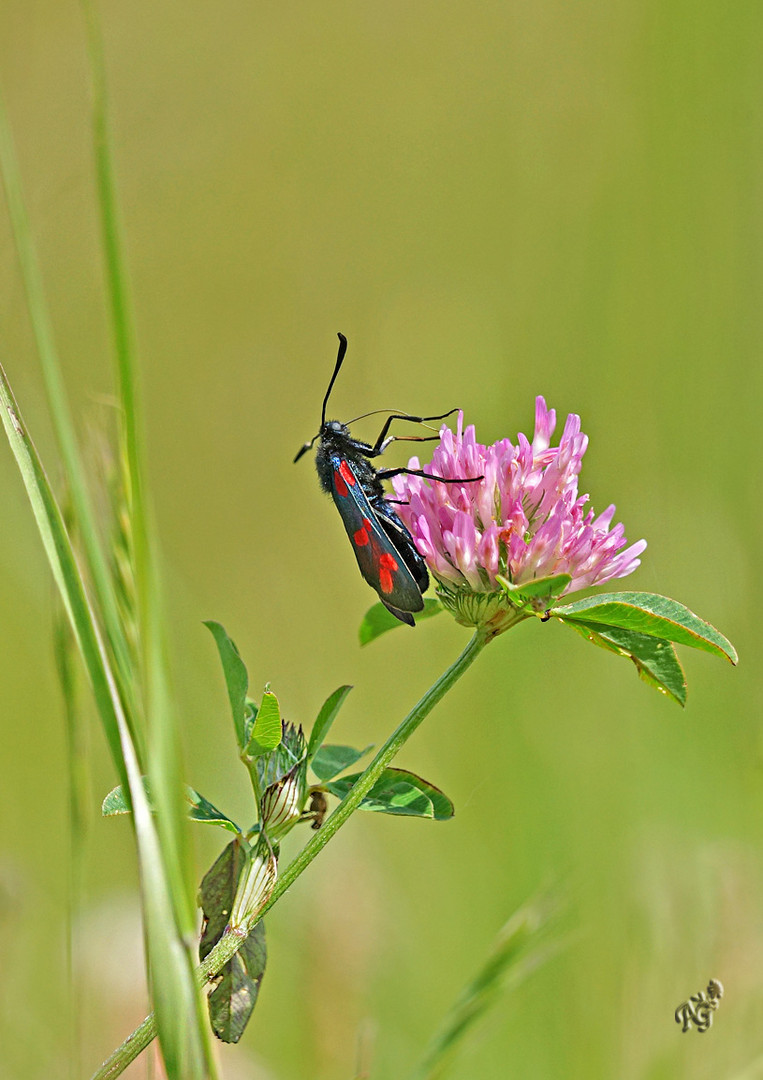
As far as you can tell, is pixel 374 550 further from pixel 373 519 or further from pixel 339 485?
pixel 339 485

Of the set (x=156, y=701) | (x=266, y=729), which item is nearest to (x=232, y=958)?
(x=266, y=729)

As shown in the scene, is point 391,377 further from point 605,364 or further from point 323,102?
point 323,102

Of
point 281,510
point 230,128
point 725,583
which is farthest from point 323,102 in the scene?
point 725,583

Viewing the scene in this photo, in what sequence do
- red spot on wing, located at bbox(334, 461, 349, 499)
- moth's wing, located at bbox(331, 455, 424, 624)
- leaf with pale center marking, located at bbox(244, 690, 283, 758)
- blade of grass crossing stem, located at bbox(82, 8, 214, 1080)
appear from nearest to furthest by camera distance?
1. blade of grass crossing stem, located at bbox(82, 8, 214, 1080)
2. leaf with pale center marking, located at bbox(244, 690, 283, 758)
3. moth's wing, located at bbox(331, 455, 424, 624)
4. red spot on wing, located at bbox(334, 461, 349, 499)

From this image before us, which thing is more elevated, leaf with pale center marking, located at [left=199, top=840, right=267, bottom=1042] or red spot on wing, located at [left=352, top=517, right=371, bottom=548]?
red spot on wing, located at [left=352, top=517, right=371, bottom=548]

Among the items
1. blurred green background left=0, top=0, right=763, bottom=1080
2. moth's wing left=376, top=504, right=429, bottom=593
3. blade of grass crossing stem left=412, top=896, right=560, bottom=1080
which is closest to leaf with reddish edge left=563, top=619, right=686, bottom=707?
moth's wing left=376, top=504, right=429, bottom=593

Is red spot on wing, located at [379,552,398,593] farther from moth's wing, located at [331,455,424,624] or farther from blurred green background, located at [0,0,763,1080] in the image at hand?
blurred green background, located at [0,0,763,1080]

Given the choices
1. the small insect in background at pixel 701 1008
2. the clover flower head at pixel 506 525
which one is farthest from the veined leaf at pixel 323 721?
the small insect in background at pixel 701 1008

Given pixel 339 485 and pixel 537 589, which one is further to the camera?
pixel 339 485
